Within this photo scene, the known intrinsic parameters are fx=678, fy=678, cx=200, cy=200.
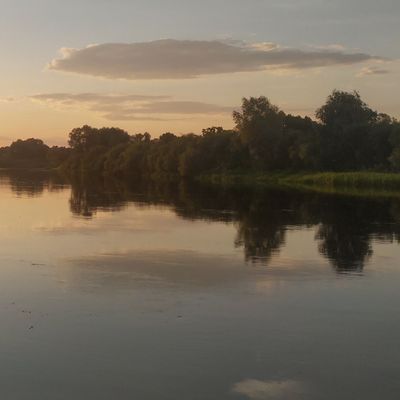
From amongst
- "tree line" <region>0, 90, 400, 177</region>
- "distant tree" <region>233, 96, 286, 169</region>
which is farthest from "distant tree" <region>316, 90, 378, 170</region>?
"distant tree" <region>233, 96, 286, 169</region>

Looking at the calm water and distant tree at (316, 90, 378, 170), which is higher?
distant tree at (316, 90, 378, 170)

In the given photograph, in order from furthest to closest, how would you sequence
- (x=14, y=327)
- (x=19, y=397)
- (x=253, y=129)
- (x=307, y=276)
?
(x=253, y=129) → (x=307, y=276) → (x=14, y=327) → (x=19, y=397)

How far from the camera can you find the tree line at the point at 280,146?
91.7 metres

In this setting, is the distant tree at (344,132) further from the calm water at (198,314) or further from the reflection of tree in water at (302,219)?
the calm water at (198,314)

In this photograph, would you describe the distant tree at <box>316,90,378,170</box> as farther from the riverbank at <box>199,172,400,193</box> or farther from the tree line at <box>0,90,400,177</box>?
the riverbank at <box>199,172,400,193</box>

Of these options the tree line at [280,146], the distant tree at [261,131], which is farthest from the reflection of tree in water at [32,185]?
the distant tree at [261,131]

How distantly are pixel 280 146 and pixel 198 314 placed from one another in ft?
298

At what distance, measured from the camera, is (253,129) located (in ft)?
351

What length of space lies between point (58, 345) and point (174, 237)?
16.9 metres

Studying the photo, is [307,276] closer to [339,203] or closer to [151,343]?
[151,343]

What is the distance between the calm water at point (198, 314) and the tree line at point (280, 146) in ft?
194

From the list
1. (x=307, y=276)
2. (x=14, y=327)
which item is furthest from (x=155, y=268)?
(x=14, y=327)

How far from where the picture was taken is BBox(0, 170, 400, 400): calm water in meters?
11.4

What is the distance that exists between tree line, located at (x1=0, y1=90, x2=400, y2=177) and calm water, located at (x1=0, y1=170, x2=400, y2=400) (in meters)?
59.0
